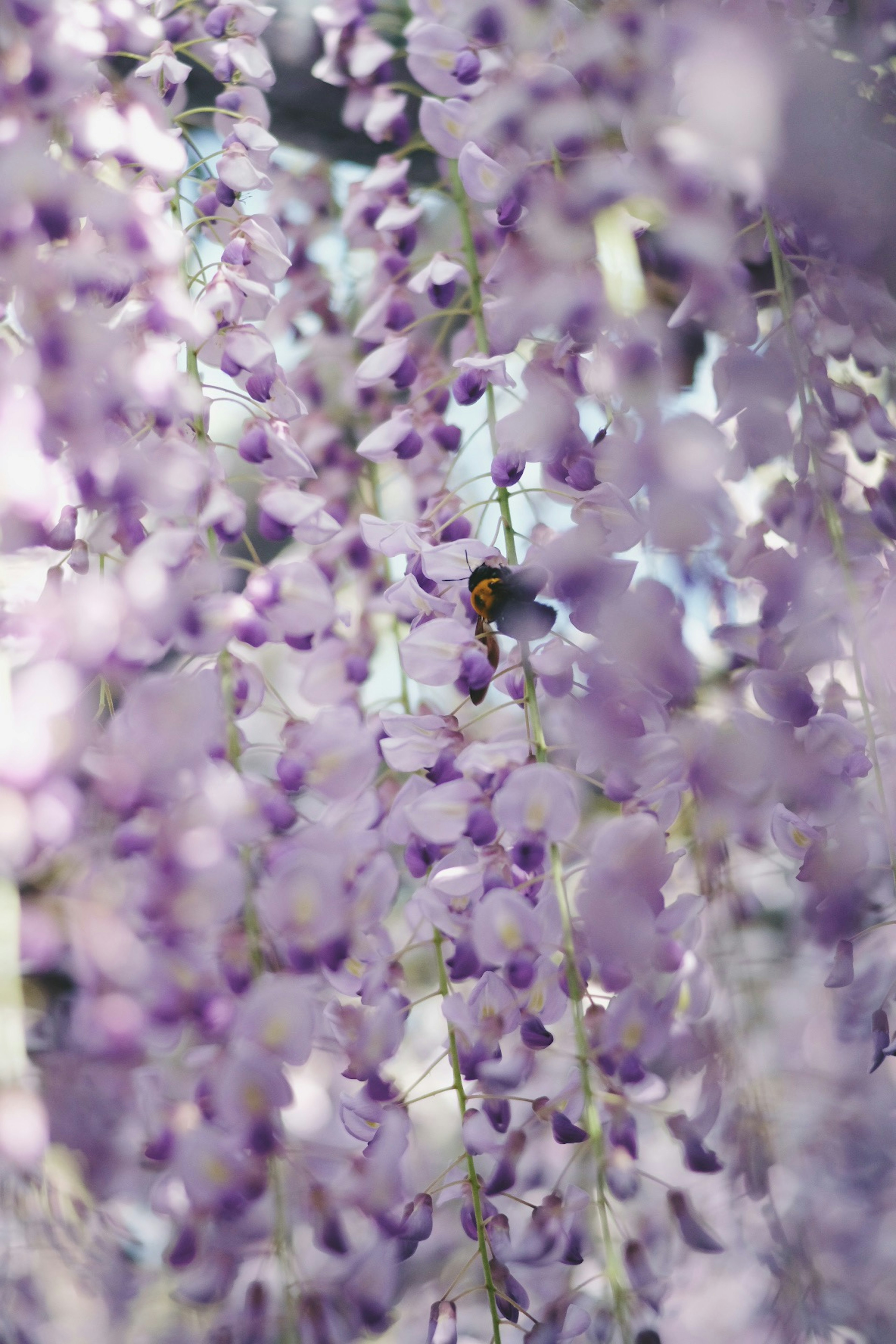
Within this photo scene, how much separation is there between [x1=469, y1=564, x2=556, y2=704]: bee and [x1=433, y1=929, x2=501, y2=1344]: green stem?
0.17 metres

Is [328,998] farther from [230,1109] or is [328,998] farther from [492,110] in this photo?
[492,110]

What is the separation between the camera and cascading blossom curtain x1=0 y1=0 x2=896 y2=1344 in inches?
18.0

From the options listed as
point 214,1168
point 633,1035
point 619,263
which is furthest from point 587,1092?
point 619,263

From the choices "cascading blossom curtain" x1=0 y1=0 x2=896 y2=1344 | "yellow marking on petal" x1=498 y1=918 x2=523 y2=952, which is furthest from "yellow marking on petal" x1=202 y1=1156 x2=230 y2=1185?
"yellow marking on petal" x1=498 y1=918 x2=523 y2=952

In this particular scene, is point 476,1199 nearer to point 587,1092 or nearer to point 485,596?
point 587,1092

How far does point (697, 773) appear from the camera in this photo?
1.61 ft

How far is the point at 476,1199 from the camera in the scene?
1.90 feet

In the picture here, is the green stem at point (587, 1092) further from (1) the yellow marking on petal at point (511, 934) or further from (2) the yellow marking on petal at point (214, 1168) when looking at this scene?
(2) the yellow marking on petal at point (214, 1168)

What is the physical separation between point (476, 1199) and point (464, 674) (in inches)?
10.6

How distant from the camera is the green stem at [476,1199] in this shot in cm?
54

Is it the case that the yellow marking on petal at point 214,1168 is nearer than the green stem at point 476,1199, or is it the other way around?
the yellow marking on petal at point 214,1168

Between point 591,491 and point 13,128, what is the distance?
308mm

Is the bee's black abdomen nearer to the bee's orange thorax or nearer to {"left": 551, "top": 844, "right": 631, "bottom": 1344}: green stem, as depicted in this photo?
the bee's orange thorax

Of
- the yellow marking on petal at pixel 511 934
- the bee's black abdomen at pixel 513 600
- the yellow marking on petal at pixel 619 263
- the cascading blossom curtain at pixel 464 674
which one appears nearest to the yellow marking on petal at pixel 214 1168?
the cascading blossom curtain at pixel 464 674
